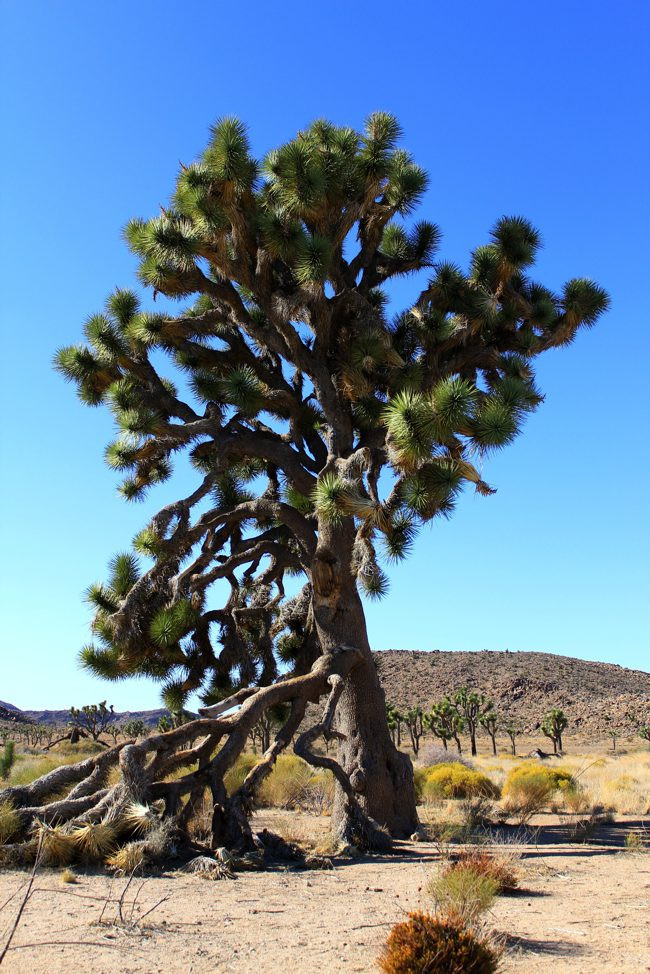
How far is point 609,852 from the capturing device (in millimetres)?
10094

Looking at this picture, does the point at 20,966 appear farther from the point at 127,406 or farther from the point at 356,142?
the point at 356,142

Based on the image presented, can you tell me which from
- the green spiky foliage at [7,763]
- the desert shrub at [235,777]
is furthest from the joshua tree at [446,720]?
the desert shrub at [235,777]

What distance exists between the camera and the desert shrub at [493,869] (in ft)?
20.7

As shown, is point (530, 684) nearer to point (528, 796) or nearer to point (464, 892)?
point (528, 796)

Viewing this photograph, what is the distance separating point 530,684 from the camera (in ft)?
199

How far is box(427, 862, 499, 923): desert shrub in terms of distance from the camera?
5.29 meters

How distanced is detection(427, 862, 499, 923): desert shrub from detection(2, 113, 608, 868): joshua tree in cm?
364

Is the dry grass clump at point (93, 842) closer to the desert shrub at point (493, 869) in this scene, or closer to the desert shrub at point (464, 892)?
the desert shrub at point (493, 869)

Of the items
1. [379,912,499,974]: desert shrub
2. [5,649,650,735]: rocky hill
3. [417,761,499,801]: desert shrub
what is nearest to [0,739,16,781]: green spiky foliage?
[417,761,499,801]: desert shrub

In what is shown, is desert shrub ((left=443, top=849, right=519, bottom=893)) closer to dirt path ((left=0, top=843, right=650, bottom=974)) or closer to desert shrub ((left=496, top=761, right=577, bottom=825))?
dirt path ((left=0, top=843, right=650, bottom=974))

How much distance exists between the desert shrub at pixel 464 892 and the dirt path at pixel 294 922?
29cm

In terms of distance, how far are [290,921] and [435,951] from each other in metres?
2.02

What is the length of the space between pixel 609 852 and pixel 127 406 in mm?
8548

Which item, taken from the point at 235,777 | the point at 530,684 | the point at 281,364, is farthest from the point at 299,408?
the point at 530,684
